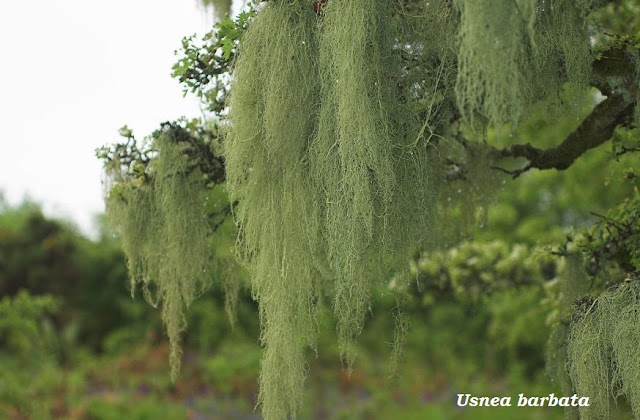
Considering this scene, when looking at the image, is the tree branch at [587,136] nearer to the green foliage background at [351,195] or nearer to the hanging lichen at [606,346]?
the green foliage background at [351,195]

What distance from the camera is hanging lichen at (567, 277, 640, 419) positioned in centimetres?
218

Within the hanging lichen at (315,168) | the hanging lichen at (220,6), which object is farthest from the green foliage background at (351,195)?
the hanging lichen at (220,6)

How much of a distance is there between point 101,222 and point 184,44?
6.40 m

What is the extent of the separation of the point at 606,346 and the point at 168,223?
157 centimetres

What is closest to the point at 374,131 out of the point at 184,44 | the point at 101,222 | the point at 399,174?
the point at 399,174

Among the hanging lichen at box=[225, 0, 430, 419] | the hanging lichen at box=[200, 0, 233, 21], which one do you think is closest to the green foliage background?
the hanging lichen at box=[225, 0, 430, 419]

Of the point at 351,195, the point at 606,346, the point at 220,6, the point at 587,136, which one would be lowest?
the point at 606,346

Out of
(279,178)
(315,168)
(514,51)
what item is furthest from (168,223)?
(514,51)

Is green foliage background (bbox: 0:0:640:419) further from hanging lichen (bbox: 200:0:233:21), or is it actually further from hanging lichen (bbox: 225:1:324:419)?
hanging lichen (bbox: 200:0:233:21)

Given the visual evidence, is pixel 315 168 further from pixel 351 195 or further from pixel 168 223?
pixel 168 223

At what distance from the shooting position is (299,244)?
2.36m

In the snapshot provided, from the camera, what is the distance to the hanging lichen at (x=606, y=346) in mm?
2178

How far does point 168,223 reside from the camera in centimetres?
285

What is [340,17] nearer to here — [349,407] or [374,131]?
[374,131]
